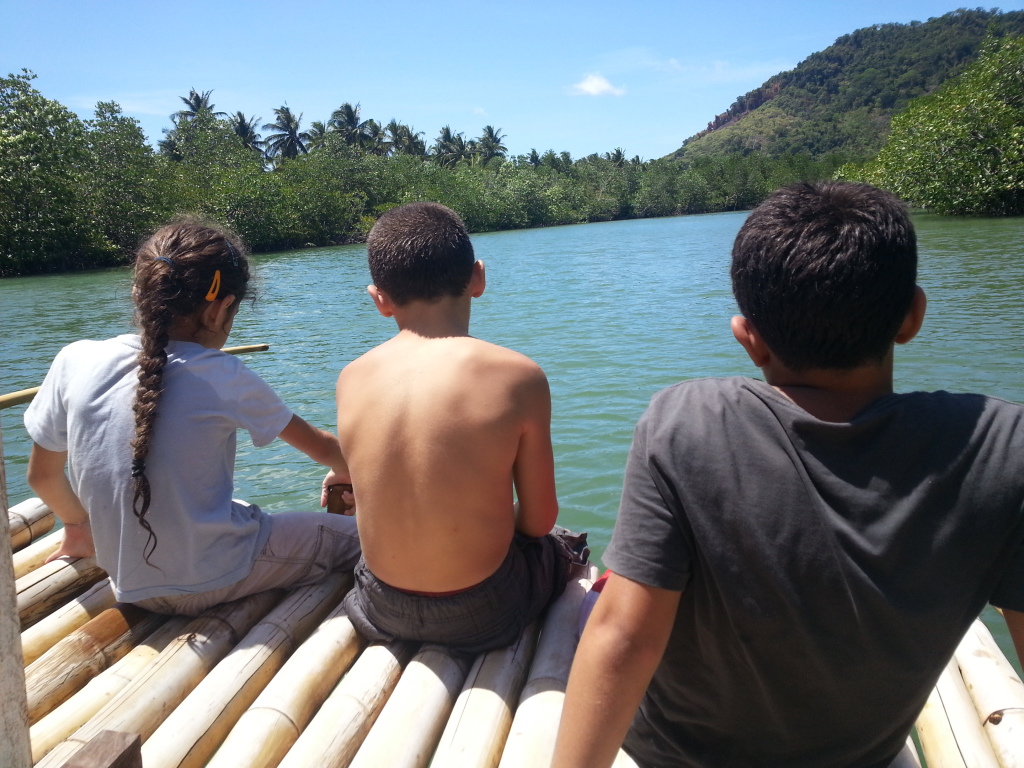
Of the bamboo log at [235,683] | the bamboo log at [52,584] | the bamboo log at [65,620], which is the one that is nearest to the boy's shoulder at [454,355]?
the bamboo log at [235,683]

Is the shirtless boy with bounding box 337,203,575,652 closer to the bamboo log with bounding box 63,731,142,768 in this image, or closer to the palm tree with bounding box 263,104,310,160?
the bamboo log with bounding box 63,731,142,768

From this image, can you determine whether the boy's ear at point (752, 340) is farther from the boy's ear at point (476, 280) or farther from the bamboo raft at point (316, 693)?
the boy's ear at point (476, 280)

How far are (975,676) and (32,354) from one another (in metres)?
12.8

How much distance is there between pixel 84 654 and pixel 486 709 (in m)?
1.23

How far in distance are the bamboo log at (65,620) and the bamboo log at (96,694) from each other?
0.98ft

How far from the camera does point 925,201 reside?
30.5 meters

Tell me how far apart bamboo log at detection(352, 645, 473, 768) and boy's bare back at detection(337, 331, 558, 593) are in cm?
22

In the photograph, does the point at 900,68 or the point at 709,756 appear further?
the point at 900,68

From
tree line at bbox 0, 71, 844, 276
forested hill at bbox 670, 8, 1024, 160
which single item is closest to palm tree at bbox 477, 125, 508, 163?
tree line at bbox 0, 71, 844, 276

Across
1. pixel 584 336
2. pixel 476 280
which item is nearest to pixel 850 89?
pixel 584 336

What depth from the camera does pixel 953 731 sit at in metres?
1.71

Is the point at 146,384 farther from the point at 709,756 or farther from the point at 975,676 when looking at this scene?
the point at 975,676

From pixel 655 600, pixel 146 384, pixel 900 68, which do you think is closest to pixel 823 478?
pixel 655 600

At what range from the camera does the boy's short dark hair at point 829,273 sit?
0.97 metres
